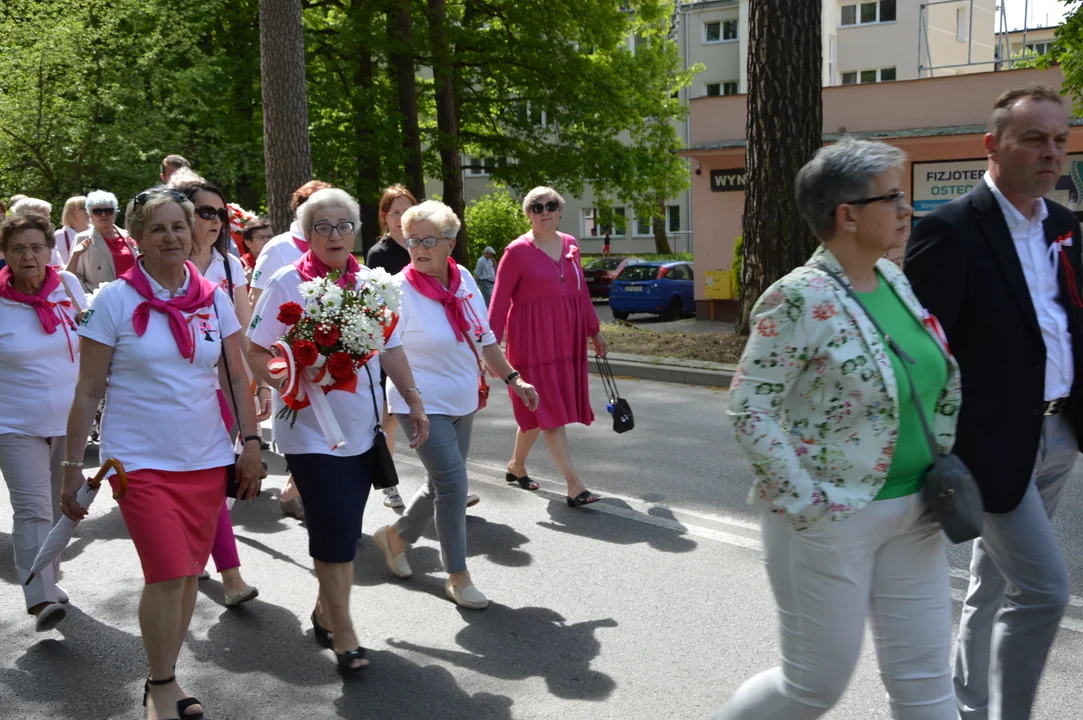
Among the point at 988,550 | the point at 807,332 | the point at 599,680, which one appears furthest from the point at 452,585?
the point at 807,332

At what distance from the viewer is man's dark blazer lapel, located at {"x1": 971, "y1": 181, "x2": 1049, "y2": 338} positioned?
326cm

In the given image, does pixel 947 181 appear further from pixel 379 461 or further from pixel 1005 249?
pixel 1005 249

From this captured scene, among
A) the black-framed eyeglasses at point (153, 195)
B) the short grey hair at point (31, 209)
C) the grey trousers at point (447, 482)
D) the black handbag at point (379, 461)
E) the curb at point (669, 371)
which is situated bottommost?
the curb at point (669, 371)

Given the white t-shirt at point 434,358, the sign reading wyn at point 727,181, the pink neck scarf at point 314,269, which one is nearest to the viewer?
the pink neck scarf at point 314,269

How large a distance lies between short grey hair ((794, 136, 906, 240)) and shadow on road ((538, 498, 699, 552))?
349 centimetres

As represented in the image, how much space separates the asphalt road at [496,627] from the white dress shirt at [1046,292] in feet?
4.25

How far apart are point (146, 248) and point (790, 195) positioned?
10.1m

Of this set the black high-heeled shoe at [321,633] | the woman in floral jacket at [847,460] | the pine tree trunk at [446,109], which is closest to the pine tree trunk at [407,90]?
the pine tree trunk at [446,109]

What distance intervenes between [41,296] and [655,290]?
65.5 ft

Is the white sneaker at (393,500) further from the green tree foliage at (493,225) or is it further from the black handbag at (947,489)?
the green tree foliage at (493,225)

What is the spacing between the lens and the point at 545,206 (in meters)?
7.16

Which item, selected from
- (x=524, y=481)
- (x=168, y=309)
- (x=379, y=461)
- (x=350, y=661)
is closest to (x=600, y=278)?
(x=524, y=481)

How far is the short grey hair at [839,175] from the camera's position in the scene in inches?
111

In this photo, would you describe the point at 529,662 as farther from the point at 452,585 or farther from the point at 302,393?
the point at 302,393
